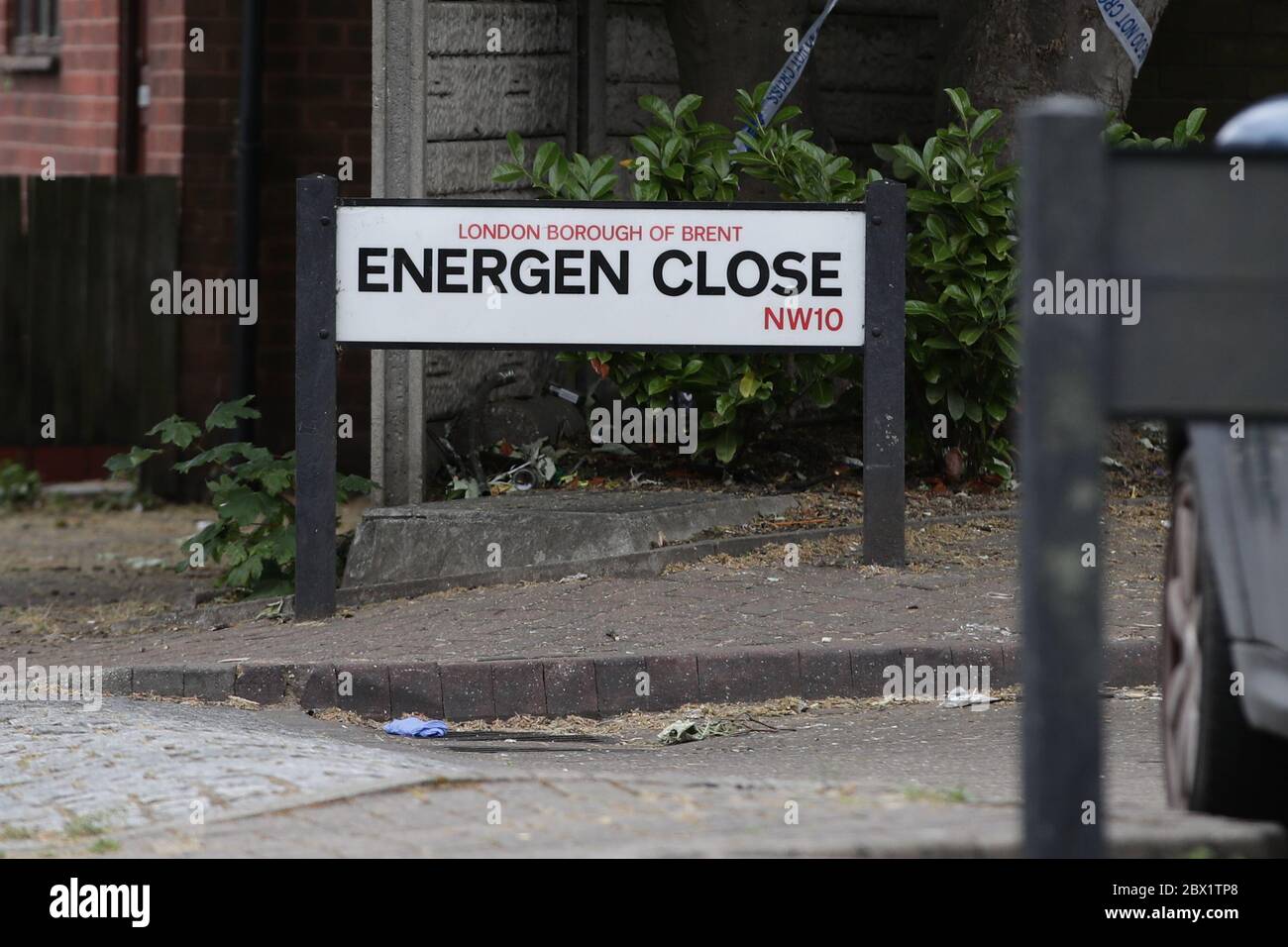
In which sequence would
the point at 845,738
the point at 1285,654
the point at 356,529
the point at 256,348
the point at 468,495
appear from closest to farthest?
the point at 1285,654 → the point at 845,738 → the point at 356,529 → the point at 468,495 → the point at 256,348

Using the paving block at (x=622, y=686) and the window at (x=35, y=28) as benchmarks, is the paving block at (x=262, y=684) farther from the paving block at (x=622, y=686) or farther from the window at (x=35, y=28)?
the window at (x=35, y=28)

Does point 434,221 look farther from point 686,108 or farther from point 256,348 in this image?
point 256,348

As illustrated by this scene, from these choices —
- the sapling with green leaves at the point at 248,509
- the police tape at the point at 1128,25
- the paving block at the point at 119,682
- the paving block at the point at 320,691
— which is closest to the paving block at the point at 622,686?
the paving block at the point at 320,691

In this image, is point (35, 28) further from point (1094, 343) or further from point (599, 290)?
point (1094, 343)

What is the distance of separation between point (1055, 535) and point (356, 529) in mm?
6149

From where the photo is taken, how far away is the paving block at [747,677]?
21.7ft

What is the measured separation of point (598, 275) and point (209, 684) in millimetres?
2311

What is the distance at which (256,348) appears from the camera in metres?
12.0

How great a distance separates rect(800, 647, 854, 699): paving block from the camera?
261 inches

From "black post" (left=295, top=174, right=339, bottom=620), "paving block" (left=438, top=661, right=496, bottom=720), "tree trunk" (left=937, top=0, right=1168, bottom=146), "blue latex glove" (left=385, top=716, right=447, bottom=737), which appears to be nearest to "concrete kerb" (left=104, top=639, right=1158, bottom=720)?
"paving block" (left=438, top=661, right=496, bottom=720)

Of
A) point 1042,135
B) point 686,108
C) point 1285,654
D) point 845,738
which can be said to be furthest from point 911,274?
point 1042,135

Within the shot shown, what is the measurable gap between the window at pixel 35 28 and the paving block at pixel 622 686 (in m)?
9.14

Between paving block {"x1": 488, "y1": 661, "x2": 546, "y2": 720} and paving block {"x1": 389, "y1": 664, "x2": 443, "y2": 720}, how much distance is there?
192mm

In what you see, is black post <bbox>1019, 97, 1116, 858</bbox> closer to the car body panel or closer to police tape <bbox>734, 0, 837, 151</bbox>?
the car body panel
